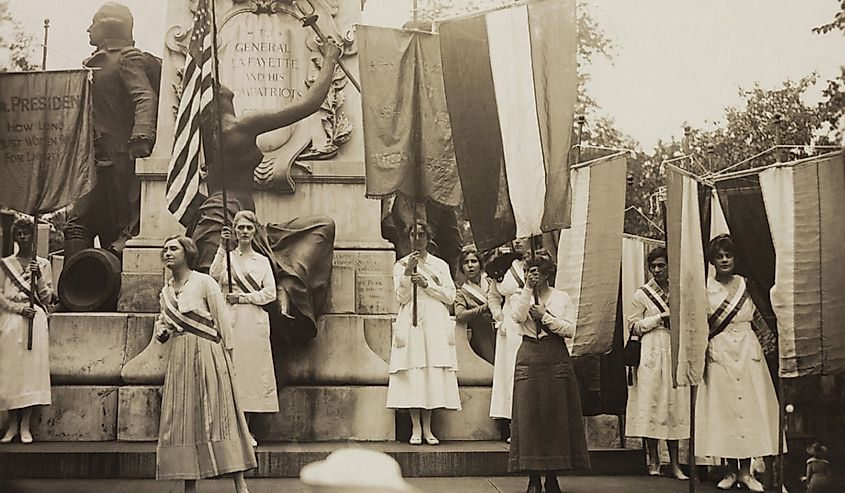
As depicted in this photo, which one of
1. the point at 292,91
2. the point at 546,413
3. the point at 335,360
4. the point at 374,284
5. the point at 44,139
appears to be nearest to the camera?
the point at 546,413

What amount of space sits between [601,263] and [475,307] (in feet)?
4.86

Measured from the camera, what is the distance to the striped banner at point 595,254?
834 cm

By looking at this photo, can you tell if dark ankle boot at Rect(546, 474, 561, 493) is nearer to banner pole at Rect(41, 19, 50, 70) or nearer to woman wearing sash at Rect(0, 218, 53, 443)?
woman wearing sash at Rect(0, 218, 53, 443)

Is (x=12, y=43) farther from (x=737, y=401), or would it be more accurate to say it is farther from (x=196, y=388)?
(x=737, y=401)

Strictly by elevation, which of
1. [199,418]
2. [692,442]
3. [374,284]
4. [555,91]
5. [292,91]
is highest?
[292,91]


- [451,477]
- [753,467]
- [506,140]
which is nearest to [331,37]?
[506,140]

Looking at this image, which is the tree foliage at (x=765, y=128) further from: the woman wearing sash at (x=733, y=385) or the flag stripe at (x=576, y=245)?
the flag stripe at (x=576, y=245)

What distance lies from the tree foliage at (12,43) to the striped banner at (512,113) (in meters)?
3.61

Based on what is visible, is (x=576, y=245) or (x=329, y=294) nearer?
(x=576, y=245)

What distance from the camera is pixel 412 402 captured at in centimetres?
841

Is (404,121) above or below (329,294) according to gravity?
above

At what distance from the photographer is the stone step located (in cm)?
747

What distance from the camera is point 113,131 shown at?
400 inches

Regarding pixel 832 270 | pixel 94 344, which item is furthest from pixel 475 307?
pixel 94 344
